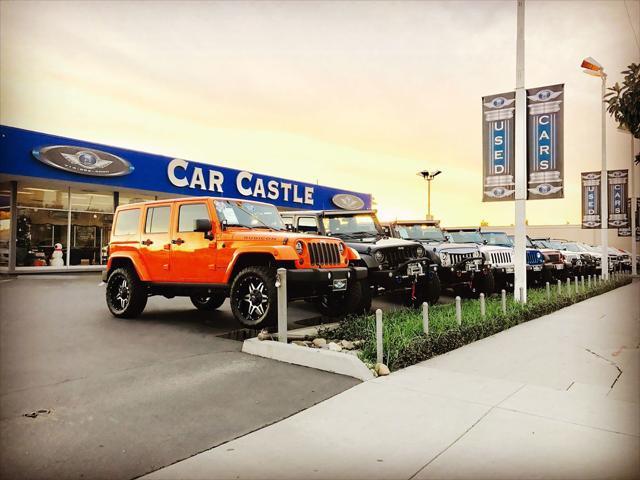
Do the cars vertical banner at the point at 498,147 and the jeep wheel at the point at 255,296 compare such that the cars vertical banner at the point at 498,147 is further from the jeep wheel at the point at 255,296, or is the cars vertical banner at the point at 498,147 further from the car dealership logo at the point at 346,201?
the car dealership logo at the point at 346,201

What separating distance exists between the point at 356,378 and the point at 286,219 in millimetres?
5570

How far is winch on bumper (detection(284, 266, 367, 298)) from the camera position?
689 cm

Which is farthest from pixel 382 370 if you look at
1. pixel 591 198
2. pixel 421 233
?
pixel 591 198

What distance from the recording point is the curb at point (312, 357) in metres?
5.14

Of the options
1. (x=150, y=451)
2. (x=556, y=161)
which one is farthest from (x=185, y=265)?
(x=556, y=161)

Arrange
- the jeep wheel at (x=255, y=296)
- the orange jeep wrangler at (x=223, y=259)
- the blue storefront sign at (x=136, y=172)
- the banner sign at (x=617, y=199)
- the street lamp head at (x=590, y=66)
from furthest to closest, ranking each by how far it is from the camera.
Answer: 1. the banner sign at (x=617, y=199)
2. the blue storefront sign at (x=136, y=172)
3. the orange jeep wrangler at (x=223, y=259)
4. the jeep wheel at (x=255, y=296)
5. the street lamp head at (x=590, y=66)

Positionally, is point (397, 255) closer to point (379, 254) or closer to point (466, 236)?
point (379, 254)

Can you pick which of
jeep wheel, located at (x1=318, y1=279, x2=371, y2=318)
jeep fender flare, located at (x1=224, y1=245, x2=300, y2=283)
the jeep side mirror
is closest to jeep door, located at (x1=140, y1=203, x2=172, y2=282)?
the jeep side mirror

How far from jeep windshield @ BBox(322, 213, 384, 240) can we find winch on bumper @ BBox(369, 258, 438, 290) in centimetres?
115

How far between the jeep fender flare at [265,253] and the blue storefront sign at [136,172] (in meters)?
8.42

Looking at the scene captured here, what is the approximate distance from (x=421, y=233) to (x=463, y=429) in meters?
9.49

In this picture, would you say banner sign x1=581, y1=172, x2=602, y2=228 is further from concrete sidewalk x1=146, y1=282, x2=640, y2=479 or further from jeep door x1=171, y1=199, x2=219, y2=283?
jeep door x1=171, y1=199, x2=219, y2=283

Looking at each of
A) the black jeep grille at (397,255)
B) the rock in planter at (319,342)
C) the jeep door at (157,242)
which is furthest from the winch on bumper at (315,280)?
the jeep door at (157,242)

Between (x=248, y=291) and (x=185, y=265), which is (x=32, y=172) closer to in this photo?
(x=185, y=265)
